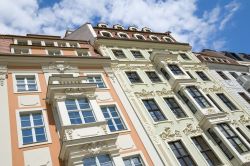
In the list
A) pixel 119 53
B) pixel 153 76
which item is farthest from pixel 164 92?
pixel 119 53

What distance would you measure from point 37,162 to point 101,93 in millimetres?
8343

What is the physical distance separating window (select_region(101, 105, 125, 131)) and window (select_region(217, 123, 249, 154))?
8621 millimetres

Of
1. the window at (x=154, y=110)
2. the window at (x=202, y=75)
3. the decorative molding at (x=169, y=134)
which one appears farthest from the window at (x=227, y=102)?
the decorative molding at (x=169, y=134)

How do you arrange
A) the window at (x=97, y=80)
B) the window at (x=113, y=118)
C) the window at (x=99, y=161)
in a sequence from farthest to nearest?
1. the window at (x=97, y=80)
2. the window at (x=113, y=118)
3. the window at (x=99, y=161)

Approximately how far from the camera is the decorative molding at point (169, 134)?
2094 centimetres

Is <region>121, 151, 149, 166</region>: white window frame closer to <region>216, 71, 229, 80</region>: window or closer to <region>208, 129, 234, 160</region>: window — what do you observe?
<region>208, 129, 234, 160</region>: window

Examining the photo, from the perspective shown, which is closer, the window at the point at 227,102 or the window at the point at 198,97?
the window at the point at 198,97

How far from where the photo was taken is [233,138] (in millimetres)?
22594

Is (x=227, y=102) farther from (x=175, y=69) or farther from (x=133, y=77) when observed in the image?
(x=133, y=77)

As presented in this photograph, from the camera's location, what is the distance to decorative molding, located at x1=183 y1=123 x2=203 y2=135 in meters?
22.1

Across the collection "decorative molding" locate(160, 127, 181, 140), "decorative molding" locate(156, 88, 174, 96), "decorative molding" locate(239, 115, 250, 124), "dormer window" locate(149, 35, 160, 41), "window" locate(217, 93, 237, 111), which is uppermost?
"dormer window" locate(149, 35, 160, 41)

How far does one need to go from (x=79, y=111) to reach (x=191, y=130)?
9.35 meters

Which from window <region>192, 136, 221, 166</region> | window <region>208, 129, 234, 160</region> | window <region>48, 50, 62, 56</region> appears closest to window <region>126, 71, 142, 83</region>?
window <region>48, 50, 62, 56</region>

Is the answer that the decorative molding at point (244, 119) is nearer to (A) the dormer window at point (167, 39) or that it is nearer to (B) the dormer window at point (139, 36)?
(A) the dormer window at point (167, 39)
